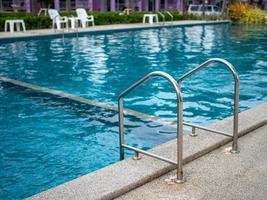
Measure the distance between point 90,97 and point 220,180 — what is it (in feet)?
15.6

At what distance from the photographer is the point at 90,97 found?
7.99m

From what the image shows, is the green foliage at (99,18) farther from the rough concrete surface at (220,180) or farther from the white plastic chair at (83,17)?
the rough concrete surface at (220,180)

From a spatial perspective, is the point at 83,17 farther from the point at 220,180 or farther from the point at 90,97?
the point at 220,180

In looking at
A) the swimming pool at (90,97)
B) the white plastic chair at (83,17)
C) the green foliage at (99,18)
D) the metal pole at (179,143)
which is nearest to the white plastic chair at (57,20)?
the green foliage at (99,18)

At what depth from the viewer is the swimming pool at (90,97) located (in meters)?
4.96

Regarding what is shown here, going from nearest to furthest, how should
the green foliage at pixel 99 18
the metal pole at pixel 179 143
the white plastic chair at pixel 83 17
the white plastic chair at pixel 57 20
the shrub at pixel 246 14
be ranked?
the metal pole at pixel 179 143, the white plastic chair at pixel 57 20, the green foliage at pixel 99 18, the white plastic chair at pixel 83 17, the shrub at pixel 246 14

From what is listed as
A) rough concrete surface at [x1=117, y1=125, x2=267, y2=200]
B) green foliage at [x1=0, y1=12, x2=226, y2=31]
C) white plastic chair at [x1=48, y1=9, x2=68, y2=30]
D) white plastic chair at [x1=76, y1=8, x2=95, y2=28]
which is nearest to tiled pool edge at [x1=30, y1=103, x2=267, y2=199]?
rough concrete surface at [x1=117, y1=125, x2=267, y2=200]

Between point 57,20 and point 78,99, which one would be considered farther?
point 57,20

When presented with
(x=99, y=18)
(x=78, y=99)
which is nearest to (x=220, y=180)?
(x=78, y=99)

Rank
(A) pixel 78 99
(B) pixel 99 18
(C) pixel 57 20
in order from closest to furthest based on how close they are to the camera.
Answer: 1. (A) pixel 78 99
2. (C) pixel 57 20
3. (B) pixel 99 18

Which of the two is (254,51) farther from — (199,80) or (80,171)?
(80,171)

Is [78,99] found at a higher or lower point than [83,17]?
lower

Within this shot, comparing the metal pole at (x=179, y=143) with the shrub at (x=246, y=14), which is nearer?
the metal pole at (x=179, y=143)

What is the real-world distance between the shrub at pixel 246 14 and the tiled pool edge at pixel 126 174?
84.3 feet
